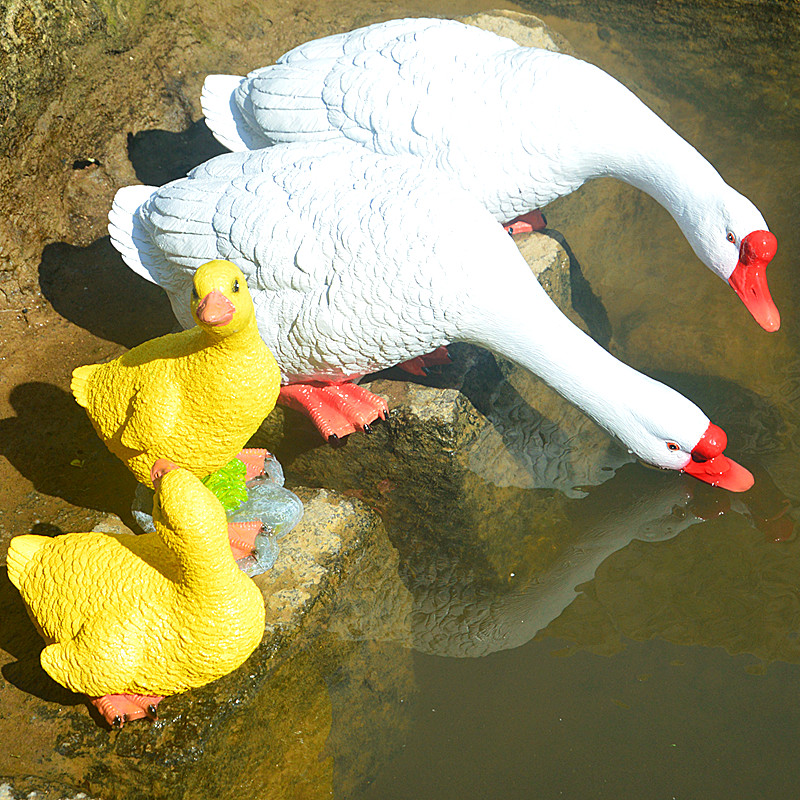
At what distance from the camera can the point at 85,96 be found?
168 inches

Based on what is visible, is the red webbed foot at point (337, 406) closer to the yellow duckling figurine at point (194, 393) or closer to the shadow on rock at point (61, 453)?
the yellow duckling figurine at point (194, 393)

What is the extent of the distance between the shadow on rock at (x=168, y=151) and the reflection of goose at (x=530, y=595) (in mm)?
2780

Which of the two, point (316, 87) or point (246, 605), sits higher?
point (316, 87)

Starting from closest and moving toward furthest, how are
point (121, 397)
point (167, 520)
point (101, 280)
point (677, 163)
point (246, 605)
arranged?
1. point (167, 520)
2. point (246, 605)
3. point (121, 397)
4. point (677, 163)
5. point (101, 280)

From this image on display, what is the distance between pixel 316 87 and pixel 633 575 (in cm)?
244

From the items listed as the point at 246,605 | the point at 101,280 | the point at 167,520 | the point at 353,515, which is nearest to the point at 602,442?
the point at 353,515

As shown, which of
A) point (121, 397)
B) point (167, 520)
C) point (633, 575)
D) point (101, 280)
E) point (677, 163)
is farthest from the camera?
point (101, 280)

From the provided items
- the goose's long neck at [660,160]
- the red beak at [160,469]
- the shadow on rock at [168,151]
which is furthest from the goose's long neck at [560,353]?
the shadow on rock at [168,151]

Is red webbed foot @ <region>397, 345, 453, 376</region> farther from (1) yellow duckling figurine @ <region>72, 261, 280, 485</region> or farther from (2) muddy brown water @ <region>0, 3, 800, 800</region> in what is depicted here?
(1) yellow duckling figurine @ <region>72, 261, 280, 485</region>

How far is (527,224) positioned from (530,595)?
186 centimetres

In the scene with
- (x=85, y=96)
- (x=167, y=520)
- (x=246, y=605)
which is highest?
(x=85, y=96)

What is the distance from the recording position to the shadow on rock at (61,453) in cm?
337

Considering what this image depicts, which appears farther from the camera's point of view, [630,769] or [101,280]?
[101,280]

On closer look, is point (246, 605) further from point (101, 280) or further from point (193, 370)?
point (101, 280)
